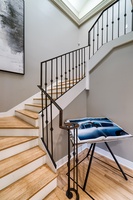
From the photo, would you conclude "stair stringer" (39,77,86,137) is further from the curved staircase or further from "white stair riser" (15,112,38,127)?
the curved staircase

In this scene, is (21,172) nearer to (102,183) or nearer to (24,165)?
(24,165)

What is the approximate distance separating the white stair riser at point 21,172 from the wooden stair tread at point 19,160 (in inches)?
1.7

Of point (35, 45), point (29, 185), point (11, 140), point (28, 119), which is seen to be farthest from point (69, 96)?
point (35, 45)

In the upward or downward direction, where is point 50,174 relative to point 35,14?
downward

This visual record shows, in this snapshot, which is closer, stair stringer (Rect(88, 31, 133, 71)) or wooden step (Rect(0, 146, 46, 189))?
wooden step (Rect(0, 146, 46, 189))

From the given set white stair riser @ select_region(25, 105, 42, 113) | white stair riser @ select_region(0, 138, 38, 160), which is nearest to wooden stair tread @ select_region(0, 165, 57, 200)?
white stair riser @ select_region(0, 138, 38, 160)

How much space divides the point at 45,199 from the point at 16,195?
0.39 meters

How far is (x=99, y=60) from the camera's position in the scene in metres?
2.52

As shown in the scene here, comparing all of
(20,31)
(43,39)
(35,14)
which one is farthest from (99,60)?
(35,14)

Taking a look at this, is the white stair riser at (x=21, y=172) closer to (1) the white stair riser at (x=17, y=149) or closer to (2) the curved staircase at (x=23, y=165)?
(2) the curved staircase at (x=23, y=165)

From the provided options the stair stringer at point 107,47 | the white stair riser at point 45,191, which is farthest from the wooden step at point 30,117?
the stair stringer at point 107,47

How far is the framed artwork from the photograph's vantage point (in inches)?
91.4

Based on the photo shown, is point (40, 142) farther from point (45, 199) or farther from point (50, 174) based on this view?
point (45, 199)

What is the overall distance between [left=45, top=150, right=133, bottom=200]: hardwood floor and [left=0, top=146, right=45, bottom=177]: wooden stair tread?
509 mm
